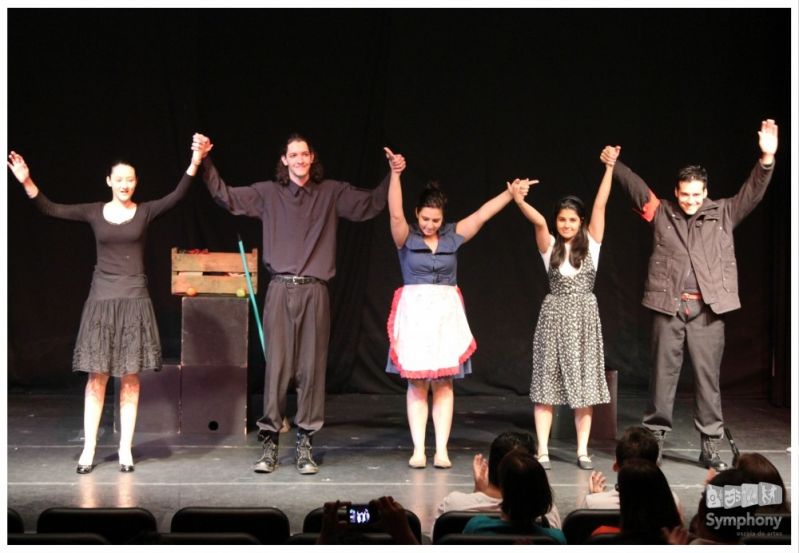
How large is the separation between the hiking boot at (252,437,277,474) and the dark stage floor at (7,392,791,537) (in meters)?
0.05

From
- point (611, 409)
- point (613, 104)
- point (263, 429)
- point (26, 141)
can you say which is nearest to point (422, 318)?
point (263, 429)

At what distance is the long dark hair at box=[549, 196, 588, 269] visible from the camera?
560cm

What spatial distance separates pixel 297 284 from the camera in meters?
5.59

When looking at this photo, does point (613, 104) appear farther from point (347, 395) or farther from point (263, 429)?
point (263, 429)

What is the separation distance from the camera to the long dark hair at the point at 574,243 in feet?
18.4

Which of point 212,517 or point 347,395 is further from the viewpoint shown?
point 347,395

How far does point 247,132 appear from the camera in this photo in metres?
7.44

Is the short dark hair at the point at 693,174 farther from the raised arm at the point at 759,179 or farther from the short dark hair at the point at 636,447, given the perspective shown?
the short dark hair at the point at 636,447

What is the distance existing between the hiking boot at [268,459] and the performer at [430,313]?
64 cm

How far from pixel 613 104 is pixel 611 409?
215cm

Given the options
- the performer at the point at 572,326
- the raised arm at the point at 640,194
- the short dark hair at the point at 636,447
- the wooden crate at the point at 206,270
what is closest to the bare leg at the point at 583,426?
the performer at the point at 572,326

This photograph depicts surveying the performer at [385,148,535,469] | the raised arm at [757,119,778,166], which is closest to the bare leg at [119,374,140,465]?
the performer at [385,148,535,469]

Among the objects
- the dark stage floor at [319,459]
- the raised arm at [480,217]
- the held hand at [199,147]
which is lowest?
the dark stage floor at [319,459]

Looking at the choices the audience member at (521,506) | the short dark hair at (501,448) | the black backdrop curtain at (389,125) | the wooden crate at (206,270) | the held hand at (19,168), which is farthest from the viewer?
the black backdrop curtain at (389,125)
